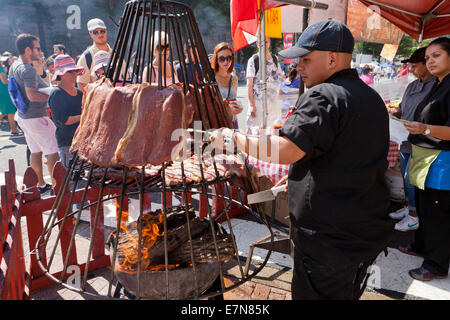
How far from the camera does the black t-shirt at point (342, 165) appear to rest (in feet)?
5.17

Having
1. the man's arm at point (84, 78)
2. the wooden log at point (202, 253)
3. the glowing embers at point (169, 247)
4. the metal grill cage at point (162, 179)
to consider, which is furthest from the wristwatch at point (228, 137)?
the man's arm at point (84, 78)

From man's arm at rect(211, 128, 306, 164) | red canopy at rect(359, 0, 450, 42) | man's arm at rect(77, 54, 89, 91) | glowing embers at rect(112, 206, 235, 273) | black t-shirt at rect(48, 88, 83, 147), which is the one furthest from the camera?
man's arm at rect(77, 54, 89, 91)

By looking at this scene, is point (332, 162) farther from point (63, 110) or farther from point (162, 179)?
point (63, 110)

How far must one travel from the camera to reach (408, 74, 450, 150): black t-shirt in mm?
2852

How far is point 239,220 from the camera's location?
14.2 feet

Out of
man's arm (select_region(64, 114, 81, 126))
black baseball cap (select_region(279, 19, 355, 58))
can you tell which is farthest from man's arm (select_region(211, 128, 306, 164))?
man's arm (select_region(64, 114, 81, 126))

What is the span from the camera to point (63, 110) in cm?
406

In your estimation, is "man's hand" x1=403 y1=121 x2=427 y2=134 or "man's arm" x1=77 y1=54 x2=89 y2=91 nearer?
"man's hand" x1=403 y1=121 x2=427 y2=134

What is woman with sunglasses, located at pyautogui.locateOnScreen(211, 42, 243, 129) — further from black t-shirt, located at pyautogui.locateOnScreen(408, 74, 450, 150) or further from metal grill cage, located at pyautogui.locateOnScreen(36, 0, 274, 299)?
metal grill cage, located at pyautogui.locateOnScreen(36, 0, 274, 299)

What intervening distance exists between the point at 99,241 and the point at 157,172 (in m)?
1.72

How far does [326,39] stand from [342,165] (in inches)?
26.8

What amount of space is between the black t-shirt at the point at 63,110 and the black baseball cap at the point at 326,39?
133 inches

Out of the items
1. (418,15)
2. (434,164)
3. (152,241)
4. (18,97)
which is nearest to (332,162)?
(152,241)
